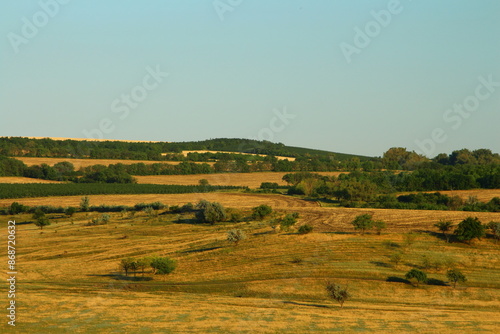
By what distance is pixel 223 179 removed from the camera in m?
168

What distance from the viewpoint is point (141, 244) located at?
75.2m

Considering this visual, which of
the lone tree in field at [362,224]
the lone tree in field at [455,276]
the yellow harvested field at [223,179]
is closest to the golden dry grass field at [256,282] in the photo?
the lone tree in field at [455,276]

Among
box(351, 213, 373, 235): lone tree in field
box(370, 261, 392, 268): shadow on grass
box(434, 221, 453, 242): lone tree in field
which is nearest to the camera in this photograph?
box(370, 261, 392, 268): shadow on grass

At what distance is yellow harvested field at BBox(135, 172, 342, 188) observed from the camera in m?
157

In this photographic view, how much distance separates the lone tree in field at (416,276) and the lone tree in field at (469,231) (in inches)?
603

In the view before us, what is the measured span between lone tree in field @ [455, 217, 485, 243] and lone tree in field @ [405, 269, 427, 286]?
15.3 m

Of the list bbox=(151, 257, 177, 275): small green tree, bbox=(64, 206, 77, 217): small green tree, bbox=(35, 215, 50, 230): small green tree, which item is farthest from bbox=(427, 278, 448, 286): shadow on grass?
bbox=(64, 206, 77, 217): small green tree

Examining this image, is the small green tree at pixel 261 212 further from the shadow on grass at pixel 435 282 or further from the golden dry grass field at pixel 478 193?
the golden dry grass field at pixel 478 193

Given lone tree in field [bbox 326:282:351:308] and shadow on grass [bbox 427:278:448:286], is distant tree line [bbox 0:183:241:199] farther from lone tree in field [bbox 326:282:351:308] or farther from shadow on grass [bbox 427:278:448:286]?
lone tree in field [bbox 326:282:351:308]

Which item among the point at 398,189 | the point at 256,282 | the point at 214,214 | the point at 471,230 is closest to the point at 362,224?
the point at 471,230

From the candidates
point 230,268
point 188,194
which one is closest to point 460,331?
point 230,268

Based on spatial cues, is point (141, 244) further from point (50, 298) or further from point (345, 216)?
point (345, 216)

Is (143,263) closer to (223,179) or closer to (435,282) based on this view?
(435,282)

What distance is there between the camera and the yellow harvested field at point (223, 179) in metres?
157
